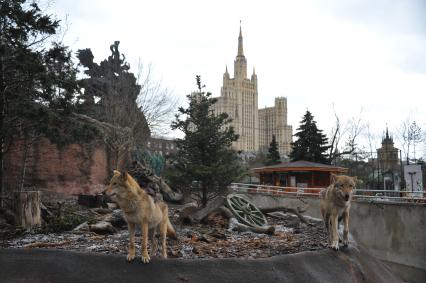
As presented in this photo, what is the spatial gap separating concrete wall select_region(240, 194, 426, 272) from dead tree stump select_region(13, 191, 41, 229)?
1246 cm


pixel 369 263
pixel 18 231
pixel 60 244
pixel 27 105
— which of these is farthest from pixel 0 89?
pixel 369 263

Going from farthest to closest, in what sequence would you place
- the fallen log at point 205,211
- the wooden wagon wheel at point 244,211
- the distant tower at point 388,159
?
the distant tower at point 388,159 → the fallen log at point 205,211 → the wooden wagon wheel at point 244,211

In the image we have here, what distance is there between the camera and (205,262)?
19.5 ft

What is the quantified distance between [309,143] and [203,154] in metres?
27.8

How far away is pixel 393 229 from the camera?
16.9 meters

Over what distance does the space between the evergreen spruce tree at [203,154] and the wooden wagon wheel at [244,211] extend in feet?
4.03

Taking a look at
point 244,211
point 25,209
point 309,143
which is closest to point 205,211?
point 244,211

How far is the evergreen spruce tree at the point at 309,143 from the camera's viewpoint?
39.4m

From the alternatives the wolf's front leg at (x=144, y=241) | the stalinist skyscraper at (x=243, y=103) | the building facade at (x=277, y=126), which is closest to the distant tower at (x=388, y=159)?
the wolf's front leg at (x=144, y=241)

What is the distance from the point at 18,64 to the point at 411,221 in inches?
634

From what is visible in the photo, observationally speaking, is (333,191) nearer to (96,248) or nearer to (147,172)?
(96,248)

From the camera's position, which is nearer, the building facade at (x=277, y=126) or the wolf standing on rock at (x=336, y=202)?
the wolf standing on rock at (x=336, y=202)

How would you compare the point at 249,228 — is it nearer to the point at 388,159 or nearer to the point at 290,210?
the point at 290,210

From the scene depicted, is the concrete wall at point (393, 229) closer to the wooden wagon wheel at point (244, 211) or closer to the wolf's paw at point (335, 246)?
the wooden wagon wheel at point (244, 211)
